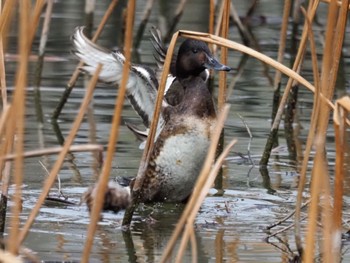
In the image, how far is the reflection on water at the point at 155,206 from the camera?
5691 millimetres

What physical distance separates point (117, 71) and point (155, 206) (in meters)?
1.01

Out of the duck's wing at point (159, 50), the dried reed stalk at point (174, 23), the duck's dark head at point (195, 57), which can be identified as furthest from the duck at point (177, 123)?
the dried reed stalk at point (174, 23)

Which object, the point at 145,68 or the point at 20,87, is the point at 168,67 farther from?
the point at 20,87

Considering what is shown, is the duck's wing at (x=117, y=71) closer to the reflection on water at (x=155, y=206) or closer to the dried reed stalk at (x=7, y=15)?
the reflection on water at (x=155, y=206)

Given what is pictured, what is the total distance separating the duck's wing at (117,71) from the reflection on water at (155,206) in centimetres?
68

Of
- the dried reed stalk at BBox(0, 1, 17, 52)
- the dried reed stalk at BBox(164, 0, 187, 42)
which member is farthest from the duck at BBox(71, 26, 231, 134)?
the dried reed stalk at BBox(164, 0, 187, 42)

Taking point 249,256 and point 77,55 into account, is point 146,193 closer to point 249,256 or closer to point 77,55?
point 77,55

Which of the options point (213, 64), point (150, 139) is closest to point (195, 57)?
point (213, 64)

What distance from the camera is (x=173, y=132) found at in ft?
22.4

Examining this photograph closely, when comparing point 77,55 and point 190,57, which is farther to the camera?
point 190,57

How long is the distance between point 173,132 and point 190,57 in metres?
0.56

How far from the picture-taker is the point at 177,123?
6844mm

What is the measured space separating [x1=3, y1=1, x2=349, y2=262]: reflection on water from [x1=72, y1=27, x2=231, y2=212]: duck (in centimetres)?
15

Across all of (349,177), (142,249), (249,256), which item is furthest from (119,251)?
(349,177)
